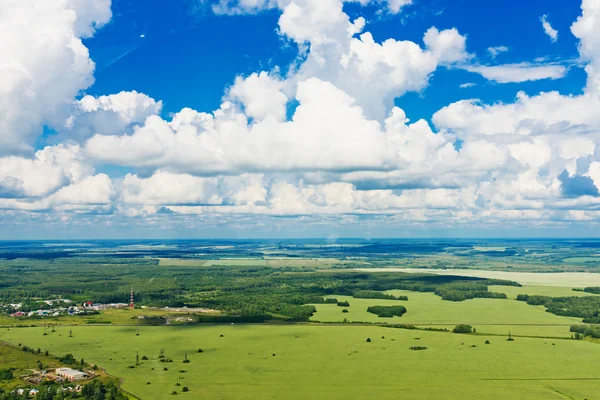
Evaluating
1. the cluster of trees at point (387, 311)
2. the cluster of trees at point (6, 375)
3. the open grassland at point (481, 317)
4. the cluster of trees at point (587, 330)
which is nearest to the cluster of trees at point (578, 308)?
the open grassland at point (481, 317)

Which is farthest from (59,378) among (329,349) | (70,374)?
(329,349)

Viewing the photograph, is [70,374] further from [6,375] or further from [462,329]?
[462,329]

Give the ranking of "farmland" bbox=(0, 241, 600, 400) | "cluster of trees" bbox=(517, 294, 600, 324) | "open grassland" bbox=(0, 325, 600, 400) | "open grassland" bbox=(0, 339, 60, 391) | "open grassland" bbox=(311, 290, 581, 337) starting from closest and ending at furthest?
"open grassland" bbox=(0, 325, 600, 400) → "farmland" bbox=(0, 241, 600, 400) → "open grassland" bbox=(0, 339, 60, 391) → "open grassland" bbox=(311, 290, 581, 337) → "cluster of trees" bbox=(517, 294, 600, 324)

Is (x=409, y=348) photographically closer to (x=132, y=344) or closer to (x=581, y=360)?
(x=581, y=360)

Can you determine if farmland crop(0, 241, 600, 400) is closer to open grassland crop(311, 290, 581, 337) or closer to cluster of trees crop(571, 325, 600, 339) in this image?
open grassland crop(311, 290, 581, 337)

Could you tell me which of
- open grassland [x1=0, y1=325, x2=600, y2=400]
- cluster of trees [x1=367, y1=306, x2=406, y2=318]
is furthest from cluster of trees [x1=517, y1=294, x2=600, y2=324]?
cluster of trees [x1=367, y1=306, x2=406, y2=318]
